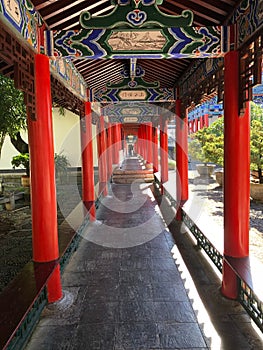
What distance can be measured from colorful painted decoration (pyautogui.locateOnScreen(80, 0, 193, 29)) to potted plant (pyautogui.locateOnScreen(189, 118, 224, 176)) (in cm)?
Answer: 740

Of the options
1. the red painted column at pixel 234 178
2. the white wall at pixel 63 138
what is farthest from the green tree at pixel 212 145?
the red painted column at pixel 234 178

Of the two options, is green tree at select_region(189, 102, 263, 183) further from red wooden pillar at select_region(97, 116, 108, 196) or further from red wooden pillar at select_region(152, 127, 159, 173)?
red wooden pillar at select_region(97, 116, 108, 196)

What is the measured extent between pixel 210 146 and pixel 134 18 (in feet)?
27.2

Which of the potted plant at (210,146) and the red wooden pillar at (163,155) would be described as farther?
the potted plant at (210,146)

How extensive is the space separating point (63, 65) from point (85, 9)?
1.16 m

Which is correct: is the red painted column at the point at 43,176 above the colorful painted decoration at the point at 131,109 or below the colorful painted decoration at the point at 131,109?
below

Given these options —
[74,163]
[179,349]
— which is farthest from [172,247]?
[74,163]

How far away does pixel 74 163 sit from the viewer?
17.8m

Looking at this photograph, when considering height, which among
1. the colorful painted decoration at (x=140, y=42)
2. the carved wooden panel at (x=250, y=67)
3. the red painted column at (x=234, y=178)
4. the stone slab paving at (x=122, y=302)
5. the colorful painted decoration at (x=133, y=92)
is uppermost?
the colorful painted decoration at (x=133, y=92)

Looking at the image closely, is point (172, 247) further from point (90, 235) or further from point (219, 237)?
point (90, 235)

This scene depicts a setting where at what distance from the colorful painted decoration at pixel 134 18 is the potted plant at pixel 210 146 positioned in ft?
24.3

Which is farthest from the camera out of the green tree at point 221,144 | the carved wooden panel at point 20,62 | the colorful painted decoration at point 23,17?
the green tree at point 221,144

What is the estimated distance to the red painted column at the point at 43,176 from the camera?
338 cm

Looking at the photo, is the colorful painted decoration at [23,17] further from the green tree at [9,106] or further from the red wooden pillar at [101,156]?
the red wooden pillar at [101,156]
